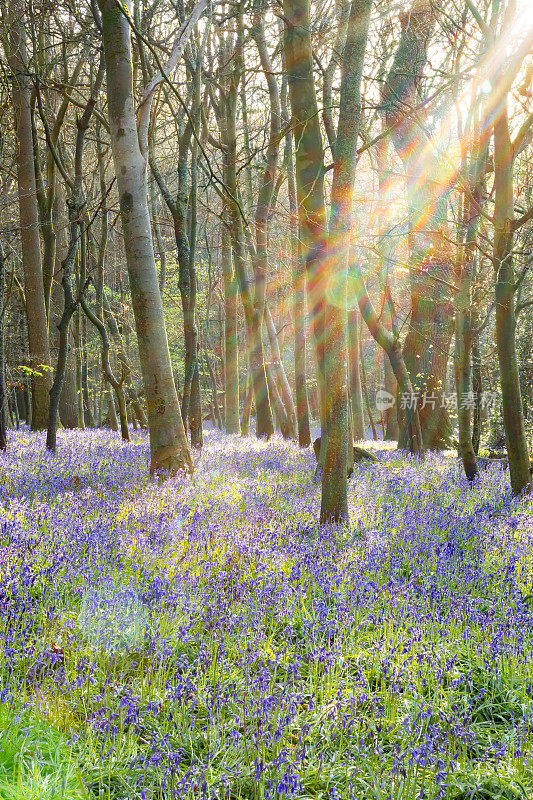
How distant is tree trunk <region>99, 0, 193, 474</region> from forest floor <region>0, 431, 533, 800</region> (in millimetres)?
1442

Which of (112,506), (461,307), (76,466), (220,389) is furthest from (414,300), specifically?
(220,389)

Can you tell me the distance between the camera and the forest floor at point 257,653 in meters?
2.05

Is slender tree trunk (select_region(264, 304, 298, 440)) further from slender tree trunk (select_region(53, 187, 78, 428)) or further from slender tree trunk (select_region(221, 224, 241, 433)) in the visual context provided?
slender tree trunk (select_region(53, 187, 78, 428))

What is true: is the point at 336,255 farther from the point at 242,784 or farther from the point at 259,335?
the point at 259,335

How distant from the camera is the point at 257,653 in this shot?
260 centimetres

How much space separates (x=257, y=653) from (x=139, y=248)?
535 cm

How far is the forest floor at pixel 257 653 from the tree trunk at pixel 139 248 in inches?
56.8

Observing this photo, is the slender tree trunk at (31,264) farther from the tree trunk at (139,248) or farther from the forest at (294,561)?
the tree trunk at (139,248)

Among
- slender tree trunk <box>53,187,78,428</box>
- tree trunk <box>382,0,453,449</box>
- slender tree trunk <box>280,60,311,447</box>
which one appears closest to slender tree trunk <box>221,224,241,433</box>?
slender tree trunk <box>280,60,311,447</box>

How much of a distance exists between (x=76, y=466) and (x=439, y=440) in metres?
8.67

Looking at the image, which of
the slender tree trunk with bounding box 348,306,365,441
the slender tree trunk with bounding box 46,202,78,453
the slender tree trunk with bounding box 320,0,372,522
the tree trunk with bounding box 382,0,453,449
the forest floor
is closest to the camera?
the forest floor

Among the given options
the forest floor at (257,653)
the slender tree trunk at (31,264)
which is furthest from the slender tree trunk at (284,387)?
the forest floor at (257,653)

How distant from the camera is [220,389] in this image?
34844 millimetres

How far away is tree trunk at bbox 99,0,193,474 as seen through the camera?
653cm
